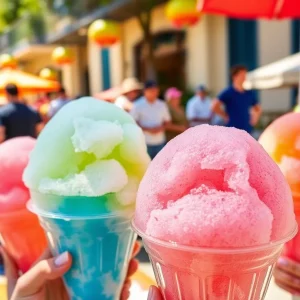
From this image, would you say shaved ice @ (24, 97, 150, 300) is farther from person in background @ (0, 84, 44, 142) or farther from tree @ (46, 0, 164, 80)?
tree @ (46, 0, 164, 80)

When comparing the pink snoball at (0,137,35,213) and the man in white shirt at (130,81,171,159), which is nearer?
the pink snoball at (0,137,35,213)

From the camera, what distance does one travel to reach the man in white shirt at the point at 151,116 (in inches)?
184

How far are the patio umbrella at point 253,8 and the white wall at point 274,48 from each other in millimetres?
5131

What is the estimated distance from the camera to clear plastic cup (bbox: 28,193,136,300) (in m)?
0.98

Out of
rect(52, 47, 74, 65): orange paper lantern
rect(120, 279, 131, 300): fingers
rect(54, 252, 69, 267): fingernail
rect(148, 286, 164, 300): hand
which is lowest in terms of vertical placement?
rect(52, 47, 74, 65): orange paper lantern

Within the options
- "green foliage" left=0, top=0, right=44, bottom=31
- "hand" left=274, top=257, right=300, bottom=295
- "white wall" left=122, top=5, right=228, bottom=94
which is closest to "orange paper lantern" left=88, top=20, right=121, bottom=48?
"white wall" left=122, top=5, right=228, bottom=94

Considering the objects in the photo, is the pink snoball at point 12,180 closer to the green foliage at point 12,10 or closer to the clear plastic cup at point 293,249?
the clear plastic cup at point 293,249

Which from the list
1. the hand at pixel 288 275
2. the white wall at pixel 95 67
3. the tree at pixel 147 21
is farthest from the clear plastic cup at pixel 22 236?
the white wall at pixel 95 67

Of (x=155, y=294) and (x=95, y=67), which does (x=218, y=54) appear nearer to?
(x=95, y=67)

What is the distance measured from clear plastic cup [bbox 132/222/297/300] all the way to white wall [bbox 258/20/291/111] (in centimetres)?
807

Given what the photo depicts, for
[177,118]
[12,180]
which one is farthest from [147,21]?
[12,180]

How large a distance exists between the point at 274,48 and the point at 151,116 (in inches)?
191

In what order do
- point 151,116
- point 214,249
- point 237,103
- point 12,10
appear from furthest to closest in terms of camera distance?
1. point 12,10
2. point 151,116
3. point 237,103
4. point 214,249

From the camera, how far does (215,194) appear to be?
766 millimetres
